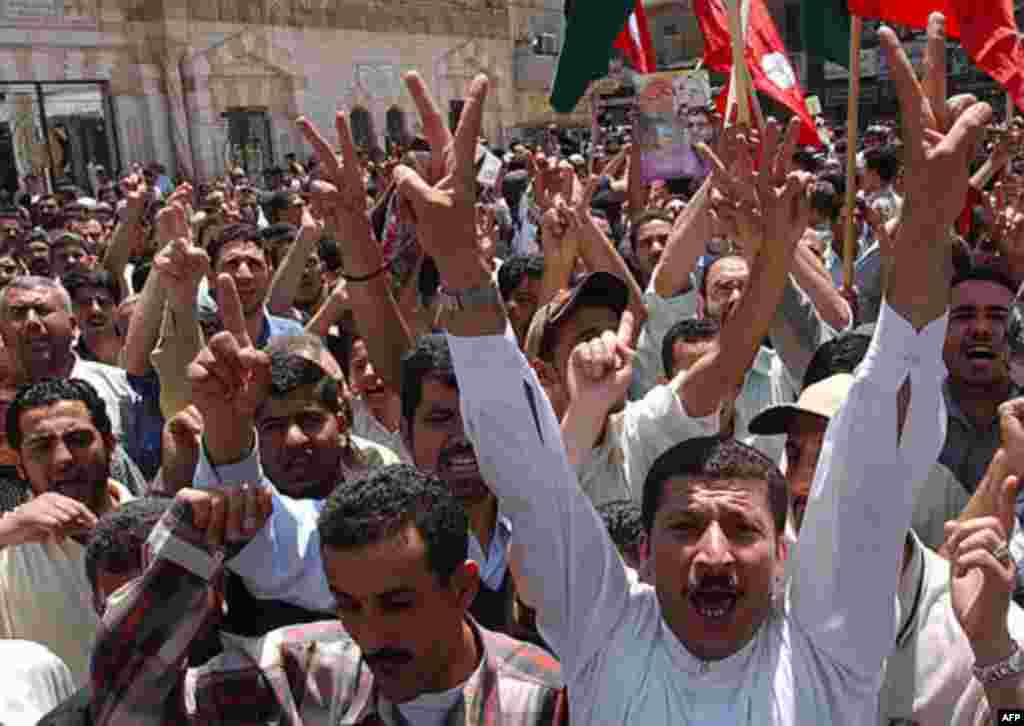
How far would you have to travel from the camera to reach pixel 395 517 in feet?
5.34

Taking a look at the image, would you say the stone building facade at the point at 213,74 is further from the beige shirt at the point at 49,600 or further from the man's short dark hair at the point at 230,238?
the beige shirt at the point at 49,600

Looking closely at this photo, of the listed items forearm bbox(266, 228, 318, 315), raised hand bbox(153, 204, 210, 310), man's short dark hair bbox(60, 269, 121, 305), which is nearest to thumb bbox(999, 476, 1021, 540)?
raised hand bbox(153, 204, 210, 310)

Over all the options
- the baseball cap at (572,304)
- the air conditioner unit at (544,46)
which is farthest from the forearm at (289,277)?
the air conditioner unit at (544,46)

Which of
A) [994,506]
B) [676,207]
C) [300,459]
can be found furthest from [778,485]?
[676,207]

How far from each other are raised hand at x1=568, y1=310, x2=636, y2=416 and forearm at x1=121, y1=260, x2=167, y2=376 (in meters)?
1.96

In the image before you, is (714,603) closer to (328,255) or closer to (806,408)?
(806,408)

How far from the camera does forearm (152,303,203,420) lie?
2896mm

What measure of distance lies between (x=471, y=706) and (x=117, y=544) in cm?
77

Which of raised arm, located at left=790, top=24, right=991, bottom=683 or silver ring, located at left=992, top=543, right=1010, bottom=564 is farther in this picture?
silver ring, located at left=992, top=543, right=1010, bottom=564

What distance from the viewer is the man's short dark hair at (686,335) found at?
9.43 ft

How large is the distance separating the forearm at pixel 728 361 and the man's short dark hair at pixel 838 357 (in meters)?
0.32

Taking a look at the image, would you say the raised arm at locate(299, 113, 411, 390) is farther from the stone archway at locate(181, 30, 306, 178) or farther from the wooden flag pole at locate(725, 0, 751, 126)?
the stone archway at locate(181, 30, 306, 178)

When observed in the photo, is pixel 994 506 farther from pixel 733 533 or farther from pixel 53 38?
pixel 53 38

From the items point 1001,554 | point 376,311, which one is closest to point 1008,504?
point 1001,554
